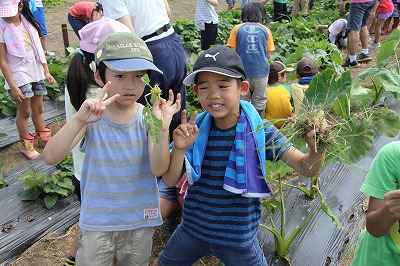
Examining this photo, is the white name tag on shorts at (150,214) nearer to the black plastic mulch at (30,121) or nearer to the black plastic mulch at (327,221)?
the black plastic mulch at (327,221)

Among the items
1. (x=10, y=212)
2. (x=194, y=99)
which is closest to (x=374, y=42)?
(x=194, y=99)

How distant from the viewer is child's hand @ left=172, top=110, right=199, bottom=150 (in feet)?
6.11

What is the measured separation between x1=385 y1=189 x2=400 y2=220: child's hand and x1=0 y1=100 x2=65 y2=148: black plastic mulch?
3.92m

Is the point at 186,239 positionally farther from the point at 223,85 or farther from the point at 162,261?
the point at 223,85

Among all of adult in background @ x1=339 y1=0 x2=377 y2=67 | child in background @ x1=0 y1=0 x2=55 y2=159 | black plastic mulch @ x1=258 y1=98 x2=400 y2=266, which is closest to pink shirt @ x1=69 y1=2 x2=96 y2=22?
child in background @ x1=0 y1=0 x2=55 y2=159

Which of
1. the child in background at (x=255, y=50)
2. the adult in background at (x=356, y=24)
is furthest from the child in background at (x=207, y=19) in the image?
the adult in background at (x=356, y=24)

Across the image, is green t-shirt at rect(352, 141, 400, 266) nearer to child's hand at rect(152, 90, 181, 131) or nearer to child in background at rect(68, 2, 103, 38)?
child's hand at rect(152, 90, 181, 131)

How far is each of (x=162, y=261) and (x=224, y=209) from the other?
1.61 ft

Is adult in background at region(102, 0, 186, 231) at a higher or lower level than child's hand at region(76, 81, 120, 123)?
lower

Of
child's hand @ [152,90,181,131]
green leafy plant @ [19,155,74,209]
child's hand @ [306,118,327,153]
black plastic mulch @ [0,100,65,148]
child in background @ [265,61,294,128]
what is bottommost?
black plastic mulch @ [0,100,65,148]

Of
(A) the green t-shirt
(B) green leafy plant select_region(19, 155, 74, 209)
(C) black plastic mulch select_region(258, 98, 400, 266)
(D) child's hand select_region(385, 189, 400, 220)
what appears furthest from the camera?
(B) green leafy plant select_region(19, 155, 74, 209)

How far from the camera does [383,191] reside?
5.39 ft

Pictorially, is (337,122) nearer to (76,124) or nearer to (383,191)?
(383,191)

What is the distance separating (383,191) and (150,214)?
1.04 meters
